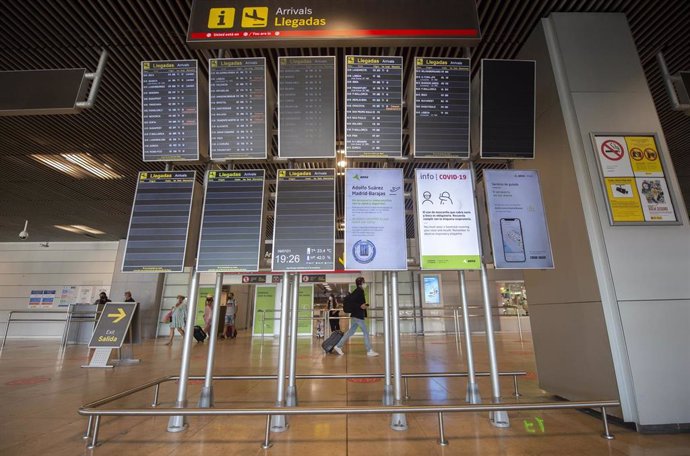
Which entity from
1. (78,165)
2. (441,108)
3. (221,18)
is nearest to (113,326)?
(78,165)

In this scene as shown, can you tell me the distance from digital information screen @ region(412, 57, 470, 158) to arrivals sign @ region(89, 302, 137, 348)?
239 inches

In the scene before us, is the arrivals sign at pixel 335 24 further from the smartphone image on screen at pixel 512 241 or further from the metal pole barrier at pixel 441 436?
the metal pole barrier at pixel 441 436

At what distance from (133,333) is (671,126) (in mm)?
10635

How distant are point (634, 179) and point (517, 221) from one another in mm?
1128

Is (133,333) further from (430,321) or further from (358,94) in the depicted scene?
(430,321)

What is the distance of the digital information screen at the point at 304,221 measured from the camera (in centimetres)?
247

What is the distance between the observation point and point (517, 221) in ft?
8.38

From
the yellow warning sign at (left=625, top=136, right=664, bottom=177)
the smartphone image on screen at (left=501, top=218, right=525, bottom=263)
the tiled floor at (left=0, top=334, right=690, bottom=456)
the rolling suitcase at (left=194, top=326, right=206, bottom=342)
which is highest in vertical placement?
the yellow warning sign at (left=625, top=136, right=664, bottom=177)

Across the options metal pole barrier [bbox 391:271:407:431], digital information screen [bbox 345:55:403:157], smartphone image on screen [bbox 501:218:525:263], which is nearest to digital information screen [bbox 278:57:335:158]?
digital information screen [bbox 345:55:403:157]

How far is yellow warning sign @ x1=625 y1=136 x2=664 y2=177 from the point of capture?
8.96 ft

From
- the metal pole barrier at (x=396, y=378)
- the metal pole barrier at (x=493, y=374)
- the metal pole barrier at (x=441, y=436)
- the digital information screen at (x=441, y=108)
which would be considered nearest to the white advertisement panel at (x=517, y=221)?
the metal pole barrier at (x=493, y=374)

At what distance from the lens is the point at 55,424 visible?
8.46 ft

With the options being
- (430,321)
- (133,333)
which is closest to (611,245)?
(133,333)

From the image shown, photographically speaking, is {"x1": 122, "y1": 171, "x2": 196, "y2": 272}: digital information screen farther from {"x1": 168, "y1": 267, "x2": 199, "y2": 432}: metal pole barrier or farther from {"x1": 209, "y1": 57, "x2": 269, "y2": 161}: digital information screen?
{"x1": 209, "y1": 57, "x2": 269, "y2": 161}: digital information screen
